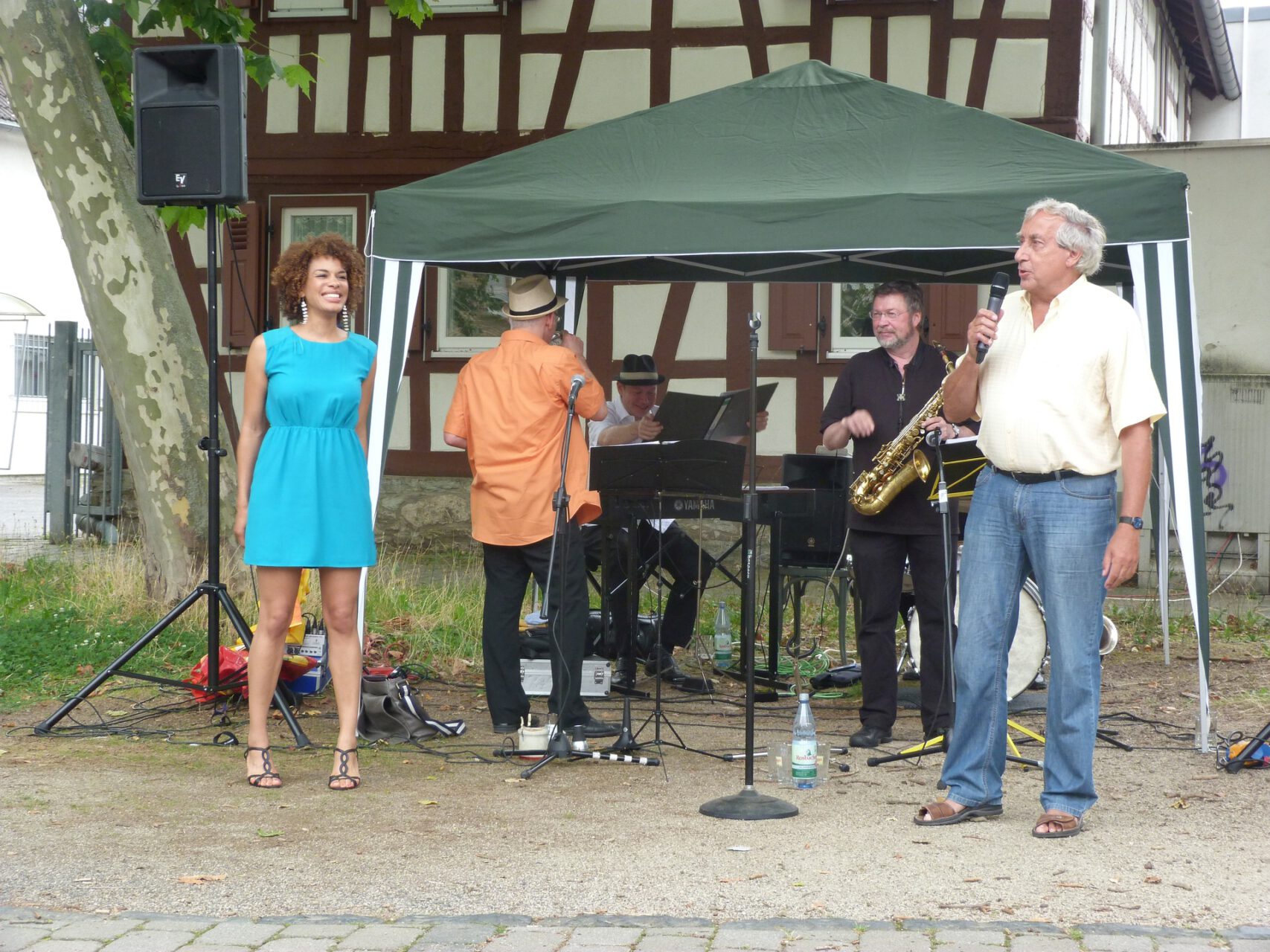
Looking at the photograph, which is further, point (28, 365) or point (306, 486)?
point (28, 365)

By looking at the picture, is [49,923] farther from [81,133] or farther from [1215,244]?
[1215,244]

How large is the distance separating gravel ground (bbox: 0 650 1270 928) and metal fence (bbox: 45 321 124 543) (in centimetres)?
809

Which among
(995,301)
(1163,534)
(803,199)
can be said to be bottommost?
(1163,534)

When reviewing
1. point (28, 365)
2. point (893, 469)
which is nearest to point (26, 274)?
point (28, 365)

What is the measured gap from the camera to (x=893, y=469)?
20.3 feet

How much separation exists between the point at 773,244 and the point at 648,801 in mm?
2287

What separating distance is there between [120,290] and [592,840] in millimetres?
5409

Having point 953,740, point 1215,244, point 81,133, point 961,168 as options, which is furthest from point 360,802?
point 1215,244

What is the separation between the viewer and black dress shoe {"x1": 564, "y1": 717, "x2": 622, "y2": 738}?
638 cm

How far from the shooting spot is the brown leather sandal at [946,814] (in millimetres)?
4918

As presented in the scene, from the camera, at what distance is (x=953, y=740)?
497 centimetres

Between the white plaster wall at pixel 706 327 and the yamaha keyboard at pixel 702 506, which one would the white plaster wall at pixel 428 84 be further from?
the yamaha keyboard at pixel 702 506

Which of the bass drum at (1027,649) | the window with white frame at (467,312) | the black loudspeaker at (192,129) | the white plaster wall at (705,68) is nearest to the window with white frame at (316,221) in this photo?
the window with white frame at (467,312)

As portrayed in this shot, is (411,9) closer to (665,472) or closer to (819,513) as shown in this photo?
(819,513)
